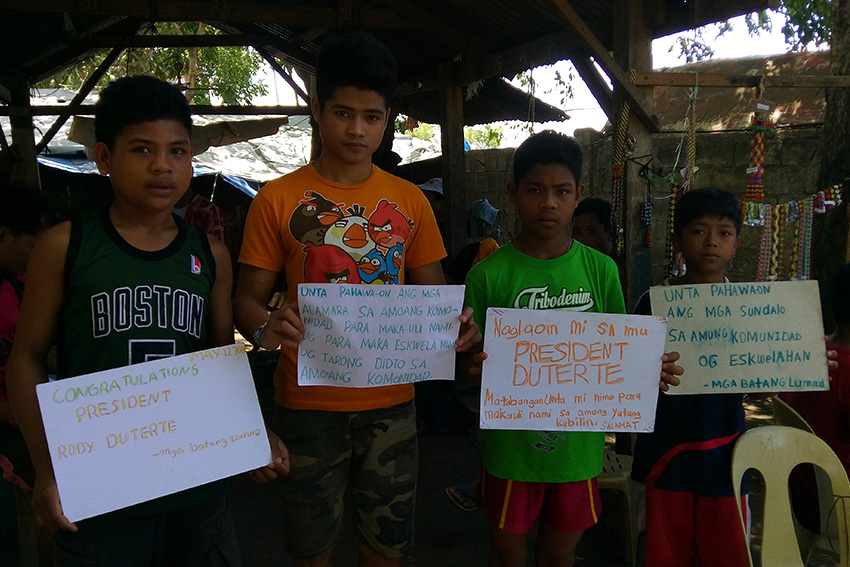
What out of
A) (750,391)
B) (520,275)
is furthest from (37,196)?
(750,391)

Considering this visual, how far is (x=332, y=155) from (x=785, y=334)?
1635 mm

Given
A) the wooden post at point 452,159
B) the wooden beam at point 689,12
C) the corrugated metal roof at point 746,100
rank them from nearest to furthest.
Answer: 1. the wooden beam at point 689,12
2. the wooden post at point 452,159
3. the corrugated metal roof at point 746,100

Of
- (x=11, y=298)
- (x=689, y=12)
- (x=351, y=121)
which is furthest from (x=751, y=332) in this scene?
(x=11, y=298)

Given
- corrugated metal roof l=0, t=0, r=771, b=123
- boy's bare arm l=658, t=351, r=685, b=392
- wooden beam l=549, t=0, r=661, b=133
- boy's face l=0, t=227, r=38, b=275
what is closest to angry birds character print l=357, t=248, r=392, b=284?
boy's bare arm l=658, t=351, r=685, b=392

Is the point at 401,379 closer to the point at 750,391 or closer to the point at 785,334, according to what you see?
the point at 750,391

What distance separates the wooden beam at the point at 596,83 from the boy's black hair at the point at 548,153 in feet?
6.22

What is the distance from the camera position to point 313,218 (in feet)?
5.66

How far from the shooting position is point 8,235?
7.59ft

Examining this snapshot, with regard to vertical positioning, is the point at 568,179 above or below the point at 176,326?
above

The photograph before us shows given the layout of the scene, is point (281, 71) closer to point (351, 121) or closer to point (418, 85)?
point (418, 85)

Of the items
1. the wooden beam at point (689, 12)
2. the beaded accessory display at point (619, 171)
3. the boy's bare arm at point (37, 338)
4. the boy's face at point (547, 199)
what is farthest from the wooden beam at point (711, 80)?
the boy's bare arm at point (37, 338)

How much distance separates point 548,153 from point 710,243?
725mm

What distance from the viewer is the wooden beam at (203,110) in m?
6.67

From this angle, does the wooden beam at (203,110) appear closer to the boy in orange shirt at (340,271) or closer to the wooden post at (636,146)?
the wooden post at (636,146)
